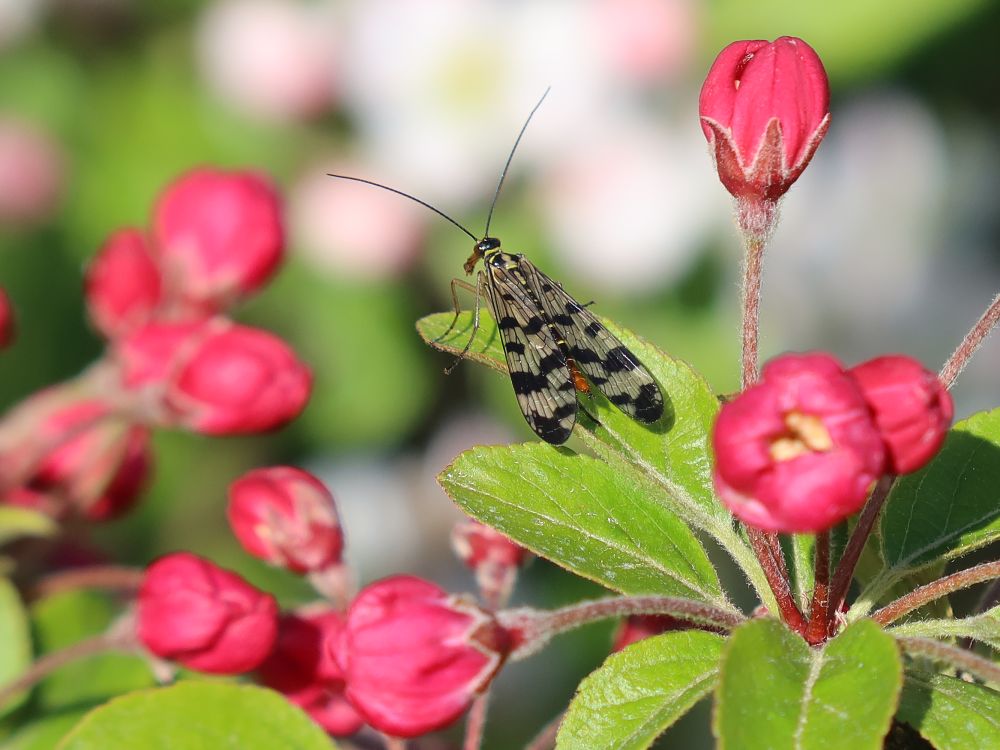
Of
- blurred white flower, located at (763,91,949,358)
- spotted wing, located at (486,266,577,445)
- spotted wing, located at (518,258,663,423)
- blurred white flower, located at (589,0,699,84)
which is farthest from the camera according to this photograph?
blurred white flower, located at (763,91,949,358)

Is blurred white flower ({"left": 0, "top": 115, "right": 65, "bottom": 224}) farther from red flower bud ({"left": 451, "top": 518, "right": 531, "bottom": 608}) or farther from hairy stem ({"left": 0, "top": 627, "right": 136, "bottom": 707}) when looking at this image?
red flower bud ({"left": 451, "top": 518, "right": 531, "bottom": 608})

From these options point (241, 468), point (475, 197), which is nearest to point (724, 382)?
point (475, 197)

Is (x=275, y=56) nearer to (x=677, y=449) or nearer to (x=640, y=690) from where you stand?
(x=677, y=449)

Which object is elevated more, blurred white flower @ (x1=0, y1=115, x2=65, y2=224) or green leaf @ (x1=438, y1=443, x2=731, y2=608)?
green leaf @ (x1=438, y1=443, x2=731, y2=608)

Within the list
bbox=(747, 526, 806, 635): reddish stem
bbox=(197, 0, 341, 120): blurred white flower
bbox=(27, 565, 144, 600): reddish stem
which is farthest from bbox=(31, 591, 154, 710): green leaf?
bbox=(197, 0, 341, 120): blurred white flower

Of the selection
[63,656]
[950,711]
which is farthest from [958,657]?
[63,656]

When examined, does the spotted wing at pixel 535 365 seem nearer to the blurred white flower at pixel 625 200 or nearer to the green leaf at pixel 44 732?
the green leaf at pixel 44 732
